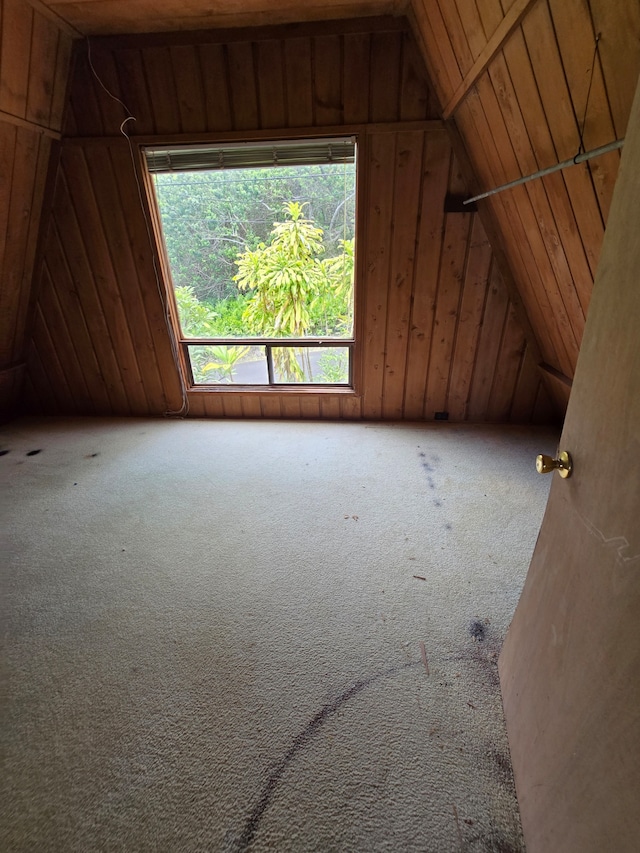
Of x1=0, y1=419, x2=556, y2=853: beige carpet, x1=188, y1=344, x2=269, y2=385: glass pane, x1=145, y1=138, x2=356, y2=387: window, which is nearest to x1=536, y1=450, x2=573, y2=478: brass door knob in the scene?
x1=0, y1=419, x2=556, y2=853: beige carpet

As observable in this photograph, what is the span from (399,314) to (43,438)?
9.40 ft

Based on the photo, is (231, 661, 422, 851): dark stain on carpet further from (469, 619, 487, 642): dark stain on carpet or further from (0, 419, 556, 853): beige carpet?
(469, 619, 487, 642): dark stain on carpet

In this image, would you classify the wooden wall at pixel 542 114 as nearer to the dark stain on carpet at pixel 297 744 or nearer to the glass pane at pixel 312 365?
the glass pane at pixel 312 365

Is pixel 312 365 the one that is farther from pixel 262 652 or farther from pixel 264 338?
pixel 262 652

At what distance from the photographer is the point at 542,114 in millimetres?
1490

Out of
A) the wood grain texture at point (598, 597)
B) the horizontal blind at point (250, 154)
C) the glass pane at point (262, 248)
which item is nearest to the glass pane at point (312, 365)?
the glass pane at point (262, 248)

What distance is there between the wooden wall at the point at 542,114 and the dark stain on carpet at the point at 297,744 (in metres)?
1.79

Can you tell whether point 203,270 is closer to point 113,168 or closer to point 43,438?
point 113,168

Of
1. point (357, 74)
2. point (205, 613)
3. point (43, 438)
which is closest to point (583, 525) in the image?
point (205, 613)

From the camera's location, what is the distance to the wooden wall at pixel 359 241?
2283 mm

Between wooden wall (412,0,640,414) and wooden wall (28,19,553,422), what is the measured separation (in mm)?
238

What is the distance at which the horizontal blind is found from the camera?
8.09 feet

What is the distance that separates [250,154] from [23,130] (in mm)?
1281

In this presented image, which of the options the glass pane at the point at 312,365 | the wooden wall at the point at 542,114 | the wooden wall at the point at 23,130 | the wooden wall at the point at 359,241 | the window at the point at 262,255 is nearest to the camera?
the wooden wall at the point at 542,114
